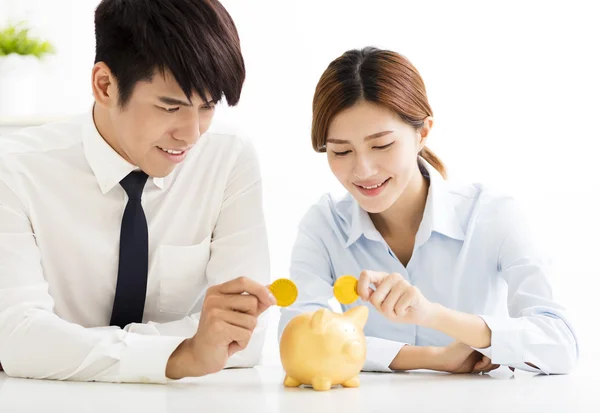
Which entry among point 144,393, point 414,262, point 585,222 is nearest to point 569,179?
point 585,222

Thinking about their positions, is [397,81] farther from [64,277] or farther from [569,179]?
[569,179]

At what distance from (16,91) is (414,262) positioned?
198 cm

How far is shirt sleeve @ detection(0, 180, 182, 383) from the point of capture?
1571 mm

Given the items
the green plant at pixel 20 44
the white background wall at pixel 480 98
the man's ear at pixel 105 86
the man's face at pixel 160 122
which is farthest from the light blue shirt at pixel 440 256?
the green plant at pixel 20 44

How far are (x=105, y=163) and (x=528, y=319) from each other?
1.05 m

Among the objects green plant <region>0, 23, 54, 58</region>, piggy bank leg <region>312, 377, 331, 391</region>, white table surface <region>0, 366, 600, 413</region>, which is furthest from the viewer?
green plant <region>0, 23, 54, 58</region>

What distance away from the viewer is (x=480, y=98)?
3.26 meters

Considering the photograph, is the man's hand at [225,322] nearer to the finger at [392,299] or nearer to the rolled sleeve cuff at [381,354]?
the finger at [392,299]

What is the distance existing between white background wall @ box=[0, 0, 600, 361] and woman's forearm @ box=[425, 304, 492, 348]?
1.59 m

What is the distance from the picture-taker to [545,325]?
69.2 inches

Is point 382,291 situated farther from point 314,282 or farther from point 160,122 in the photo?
point 160,122

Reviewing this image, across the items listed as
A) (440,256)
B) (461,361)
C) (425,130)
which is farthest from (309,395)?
(425,130)

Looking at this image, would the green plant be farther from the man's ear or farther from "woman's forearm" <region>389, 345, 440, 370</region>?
"woman's forearm" <region>389, 345, 440, 370</region>

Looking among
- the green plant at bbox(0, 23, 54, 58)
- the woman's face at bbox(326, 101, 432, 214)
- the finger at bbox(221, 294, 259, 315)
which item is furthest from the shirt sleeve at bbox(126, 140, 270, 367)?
the green plant at bbox(0, 23, 54, 58)
